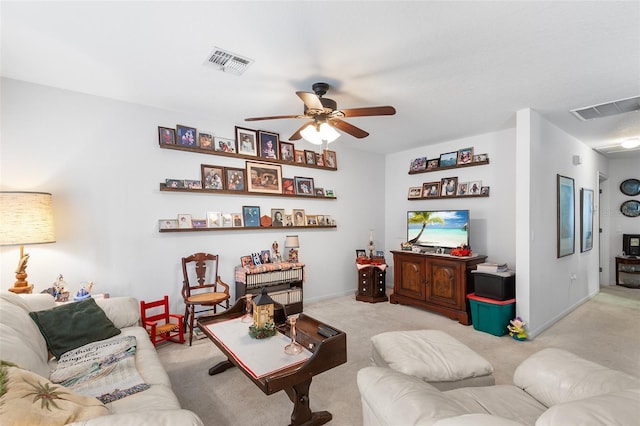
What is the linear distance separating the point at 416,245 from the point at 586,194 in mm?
2860

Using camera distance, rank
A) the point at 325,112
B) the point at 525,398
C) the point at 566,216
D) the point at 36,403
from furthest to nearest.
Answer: the point at 566,216, the point at 325,112, the point at 525,398, the point at 36,403

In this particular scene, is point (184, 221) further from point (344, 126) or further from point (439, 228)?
point (439, 228)

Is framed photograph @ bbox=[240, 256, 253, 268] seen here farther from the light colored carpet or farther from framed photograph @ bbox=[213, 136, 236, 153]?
framed photograph @ bbox=[213, 136, 236, 153]

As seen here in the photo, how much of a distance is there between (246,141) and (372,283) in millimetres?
2845

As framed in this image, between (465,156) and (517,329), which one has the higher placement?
(465,156)

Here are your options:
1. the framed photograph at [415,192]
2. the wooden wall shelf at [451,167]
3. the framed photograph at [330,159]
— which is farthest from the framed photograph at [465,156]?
the framed photograph at [330,159]

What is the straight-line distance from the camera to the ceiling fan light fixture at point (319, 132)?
108 inches

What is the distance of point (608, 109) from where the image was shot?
3.24 metres

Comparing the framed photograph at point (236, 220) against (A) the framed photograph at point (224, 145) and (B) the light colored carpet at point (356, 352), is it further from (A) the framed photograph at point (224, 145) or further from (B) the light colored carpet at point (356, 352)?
(B) the light colored carpet at point (356, 352)

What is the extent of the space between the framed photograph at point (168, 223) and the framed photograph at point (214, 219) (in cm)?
38

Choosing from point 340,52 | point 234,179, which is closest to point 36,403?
point 340,52

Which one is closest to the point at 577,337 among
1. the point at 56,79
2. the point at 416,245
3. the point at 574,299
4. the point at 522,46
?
the point at 574,299

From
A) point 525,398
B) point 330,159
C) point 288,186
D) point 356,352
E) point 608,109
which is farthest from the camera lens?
point 330,159

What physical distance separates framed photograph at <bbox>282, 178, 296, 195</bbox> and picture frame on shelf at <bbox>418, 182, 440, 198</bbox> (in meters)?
2.22
